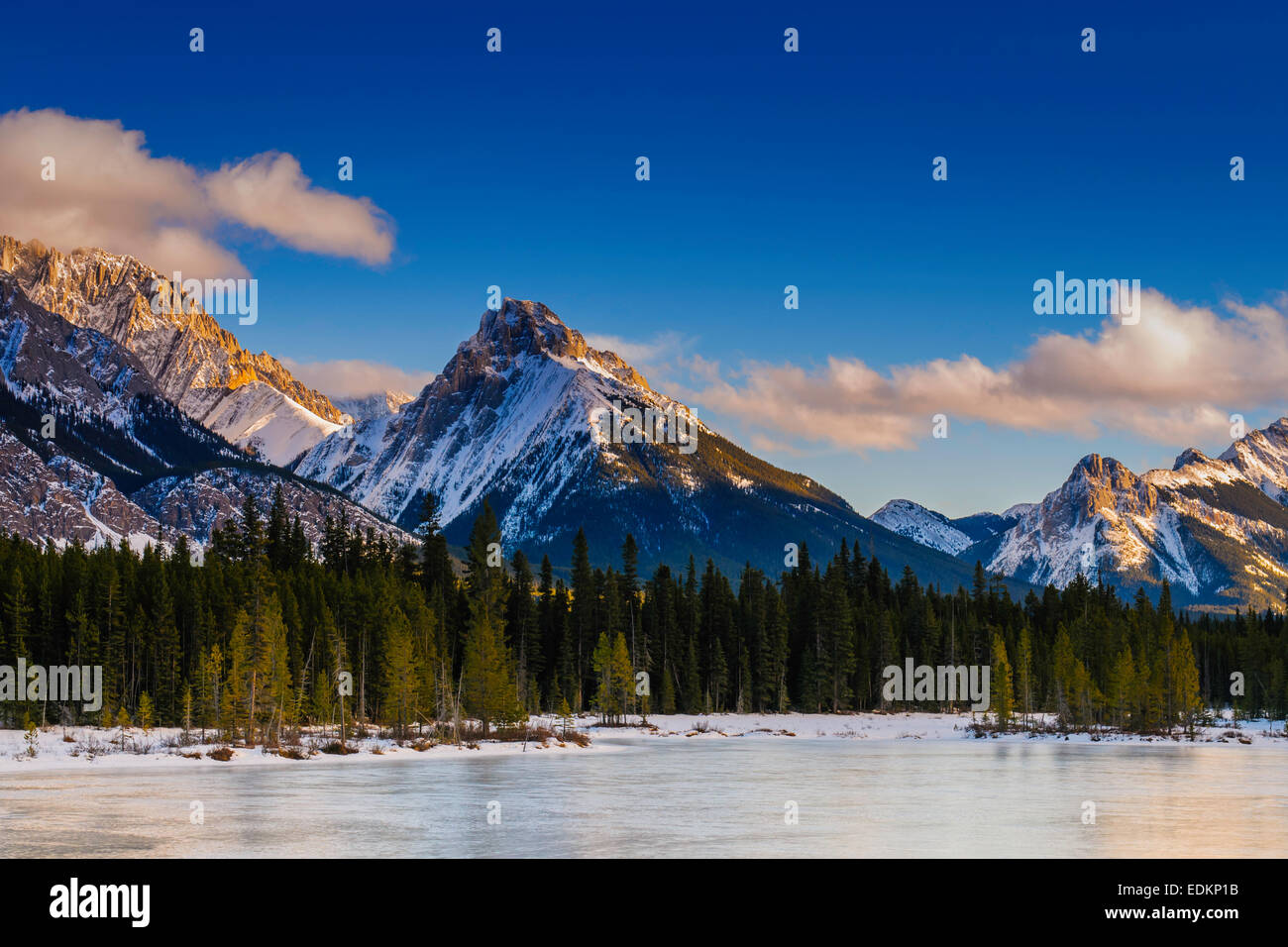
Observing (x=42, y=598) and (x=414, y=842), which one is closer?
(x=414, y=842)

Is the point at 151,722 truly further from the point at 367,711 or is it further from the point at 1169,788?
the point at 1169,788

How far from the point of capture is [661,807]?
44.7m

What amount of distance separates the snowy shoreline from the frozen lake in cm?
504

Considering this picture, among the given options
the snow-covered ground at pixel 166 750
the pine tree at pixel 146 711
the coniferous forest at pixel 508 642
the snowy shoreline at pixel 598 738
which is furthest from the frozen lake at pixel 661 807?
the coniferous forest at pixel 508 642

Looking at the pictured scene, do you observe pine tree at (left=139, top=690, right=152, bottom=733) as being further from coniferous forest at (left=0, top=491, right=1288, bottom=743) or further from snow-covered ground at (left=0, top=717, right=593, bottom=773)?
snow-covered ground at (left=0, top=717, right=593, bottom=773)

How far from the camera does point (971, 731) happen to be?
104500 mm

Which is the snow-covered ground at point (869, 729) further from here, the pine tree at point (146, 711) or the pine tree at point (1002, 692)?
the pine tree at point (146, 711)

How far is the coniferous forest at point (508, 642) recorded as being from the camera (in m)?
93.2

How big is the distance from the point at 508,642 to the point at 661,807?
81897 millimetres

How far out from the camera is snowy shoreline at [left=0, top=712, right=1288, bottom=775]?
70.6m

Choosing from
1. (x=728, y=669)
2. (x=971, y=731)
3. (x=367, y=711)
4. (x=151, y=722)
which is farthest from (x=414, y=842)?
(x=728, y=669)

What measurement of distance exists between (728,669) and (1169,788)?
81171 mm

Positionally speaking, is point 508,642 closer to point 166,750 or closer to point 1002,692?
point 1002,692
